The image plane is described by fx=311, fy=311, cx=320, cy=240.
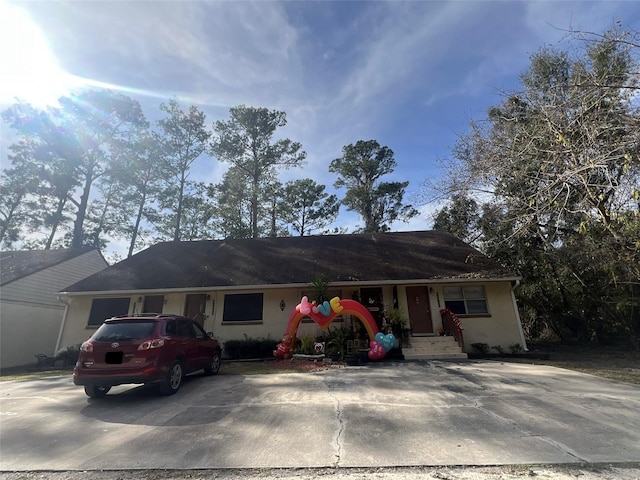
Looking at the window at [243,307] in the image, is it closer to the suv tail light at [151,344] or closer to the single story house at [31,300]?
the suv tail light at [151,344]

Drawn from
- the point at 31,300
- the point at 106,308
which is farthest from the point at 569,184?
the point at 31,300

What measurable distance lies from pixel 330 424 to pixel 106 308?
1306cm

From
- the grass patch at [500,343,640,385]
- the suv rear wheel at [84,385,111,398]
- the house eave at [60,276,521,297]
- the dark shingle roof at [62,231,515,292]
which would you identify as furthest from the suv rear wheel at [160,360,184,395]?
the grass patch at [500,343,640,385]

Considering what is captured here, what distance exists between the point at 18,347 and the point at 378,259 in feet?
57.6

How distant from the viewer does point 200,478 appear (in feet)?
9.87

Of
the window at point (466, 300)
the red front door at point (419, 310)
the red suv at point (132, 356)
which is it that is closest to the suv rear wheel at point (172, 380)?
the red suv at point (132, 356)

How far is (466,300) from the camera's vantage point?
12.6 metres

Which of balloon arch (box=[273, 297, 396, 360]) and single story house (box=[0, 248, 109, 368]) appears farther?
single story house (box=[0, 248, 109, 368])

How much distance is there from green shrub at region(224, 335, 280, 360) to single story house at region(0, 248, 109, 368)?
26.2ft

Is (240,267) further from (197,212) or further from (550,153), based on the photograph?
(197,212)

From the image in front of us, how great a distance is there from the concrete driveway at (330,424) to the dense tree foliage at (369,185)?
64.8ft

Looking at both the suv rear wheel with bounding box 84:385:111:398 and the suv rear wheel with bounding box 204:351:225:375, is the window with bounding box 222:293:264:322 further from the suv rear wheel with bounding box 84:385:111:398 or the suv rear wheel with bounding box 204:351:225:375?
the suv rear wheel with bounding box 84:385:111:398

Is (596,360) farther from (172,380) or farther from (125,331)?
(125,331)

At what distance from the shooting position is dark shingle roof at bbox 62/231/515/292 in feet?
41.8
